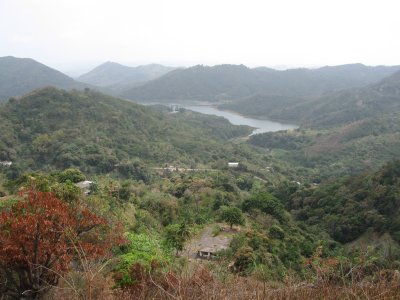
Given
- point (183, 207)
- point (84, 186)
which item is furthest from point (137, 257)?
point (84, 186)

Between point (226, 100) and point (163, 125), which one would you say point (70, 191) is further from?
point (226, 100)

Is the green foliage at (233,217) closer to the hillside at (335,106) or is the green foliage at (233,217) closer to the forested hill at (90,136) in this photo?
the forested hill at (90,136)

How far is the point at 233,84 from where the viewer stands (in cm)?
14962

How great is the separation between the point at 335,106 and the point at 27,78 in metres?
96.6

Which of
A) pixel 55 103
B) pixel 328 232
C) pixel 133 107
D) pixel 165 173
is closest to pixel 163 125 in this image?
pixel 133 107

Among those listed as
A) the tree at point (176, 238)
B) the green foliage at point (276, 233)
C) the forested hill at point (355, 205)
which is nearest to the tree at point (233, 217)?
the green foliage at point (276, 233)

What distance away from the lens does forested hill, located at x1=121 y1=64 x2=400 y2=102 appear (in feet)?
467

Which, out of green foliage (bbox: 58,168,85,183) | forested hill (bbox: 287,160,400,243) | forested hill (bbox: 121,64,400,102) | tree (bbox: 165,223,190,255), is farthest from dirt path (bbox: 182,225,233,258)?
forested hill (bbox: 121,64,400,102)

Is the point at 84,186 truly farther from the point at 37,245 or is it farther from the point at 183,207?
the point at 37,245

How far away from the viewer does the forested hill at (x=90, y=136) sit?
37469 mm

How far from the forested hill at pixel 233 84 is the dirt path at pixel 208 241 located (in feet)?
411

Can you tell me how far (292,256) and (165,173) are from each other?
25115 millimetres

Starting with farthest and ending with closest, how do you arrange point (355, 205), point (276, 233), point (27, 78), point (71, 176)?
point (27, 78)
point (355, 205)
point (71, 176)
point (276, 233)

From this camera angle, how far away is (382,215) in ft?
74.7
